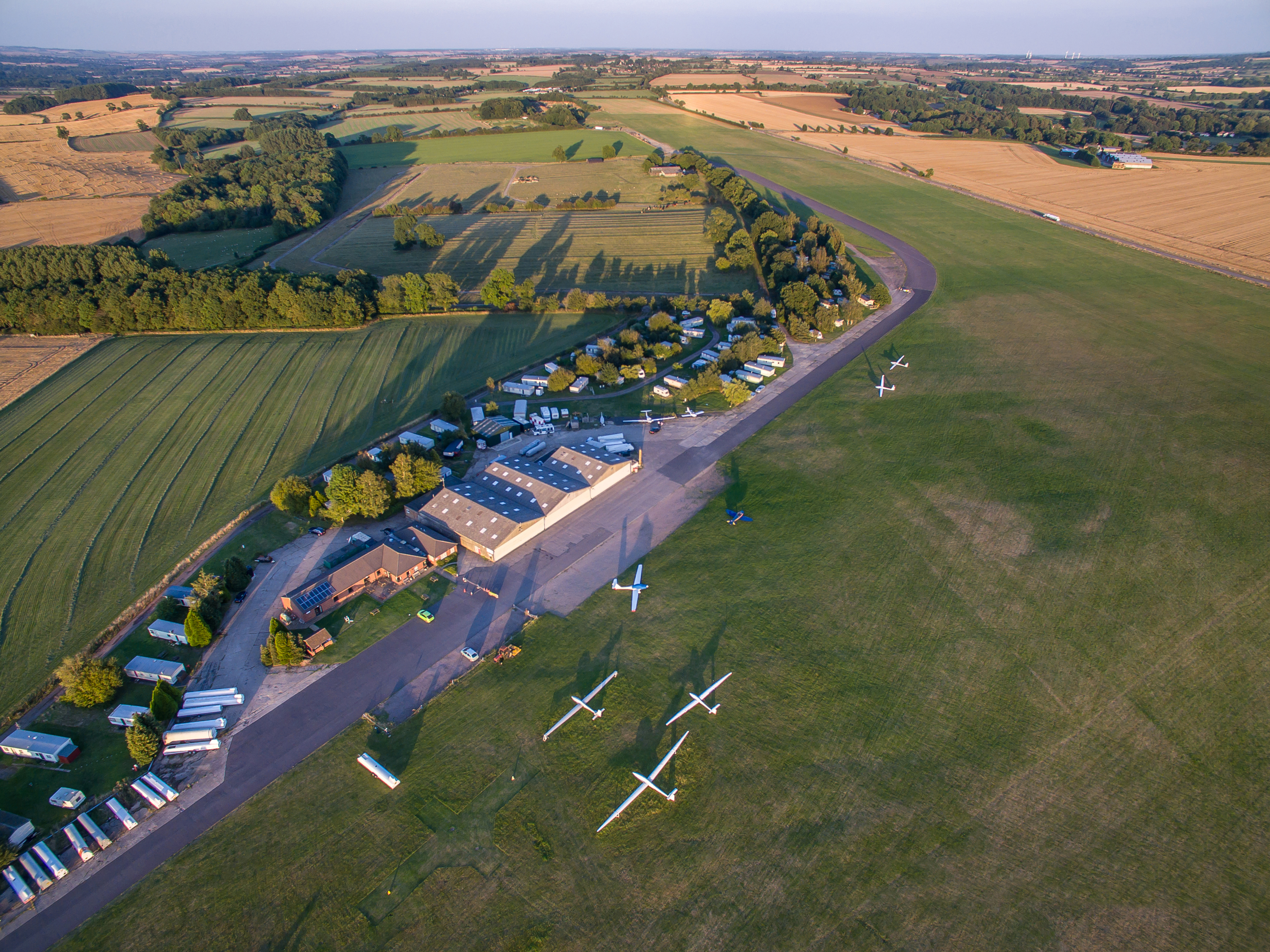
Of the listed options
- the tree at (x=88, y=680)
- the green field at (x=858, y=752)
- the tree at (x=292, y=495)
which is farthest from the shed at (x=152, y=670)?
the tree at (x=292, y=495)

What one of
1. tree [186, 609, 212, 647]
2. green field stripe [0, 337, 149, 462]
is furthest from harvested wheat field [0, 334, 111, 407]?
tree [186, 609, 212, 647]

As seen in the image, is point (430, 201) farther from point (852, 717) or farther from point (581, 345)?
point (852, 717)

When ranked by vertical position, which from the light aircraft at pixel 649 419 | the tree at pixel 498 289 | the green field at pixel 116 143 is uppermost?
the green field at pixel 116 143

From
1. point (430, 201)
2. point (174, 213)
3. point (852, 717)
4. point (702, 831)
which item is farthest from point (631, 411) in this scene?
point (174, 213)

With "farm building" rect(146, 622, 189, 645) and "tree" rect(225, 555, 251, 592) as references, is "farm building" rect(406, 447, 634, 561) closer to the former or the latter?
"tree" rect(225, 555, 251, 592)

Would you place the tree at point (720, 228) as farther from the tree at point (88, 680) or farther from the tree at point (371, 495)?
the tree at point (88, 680)

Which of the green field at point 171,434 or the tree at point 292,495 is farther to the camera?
the tree at point 292,495

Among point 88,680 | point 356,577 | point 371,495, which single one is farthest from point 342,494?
point 88,680
